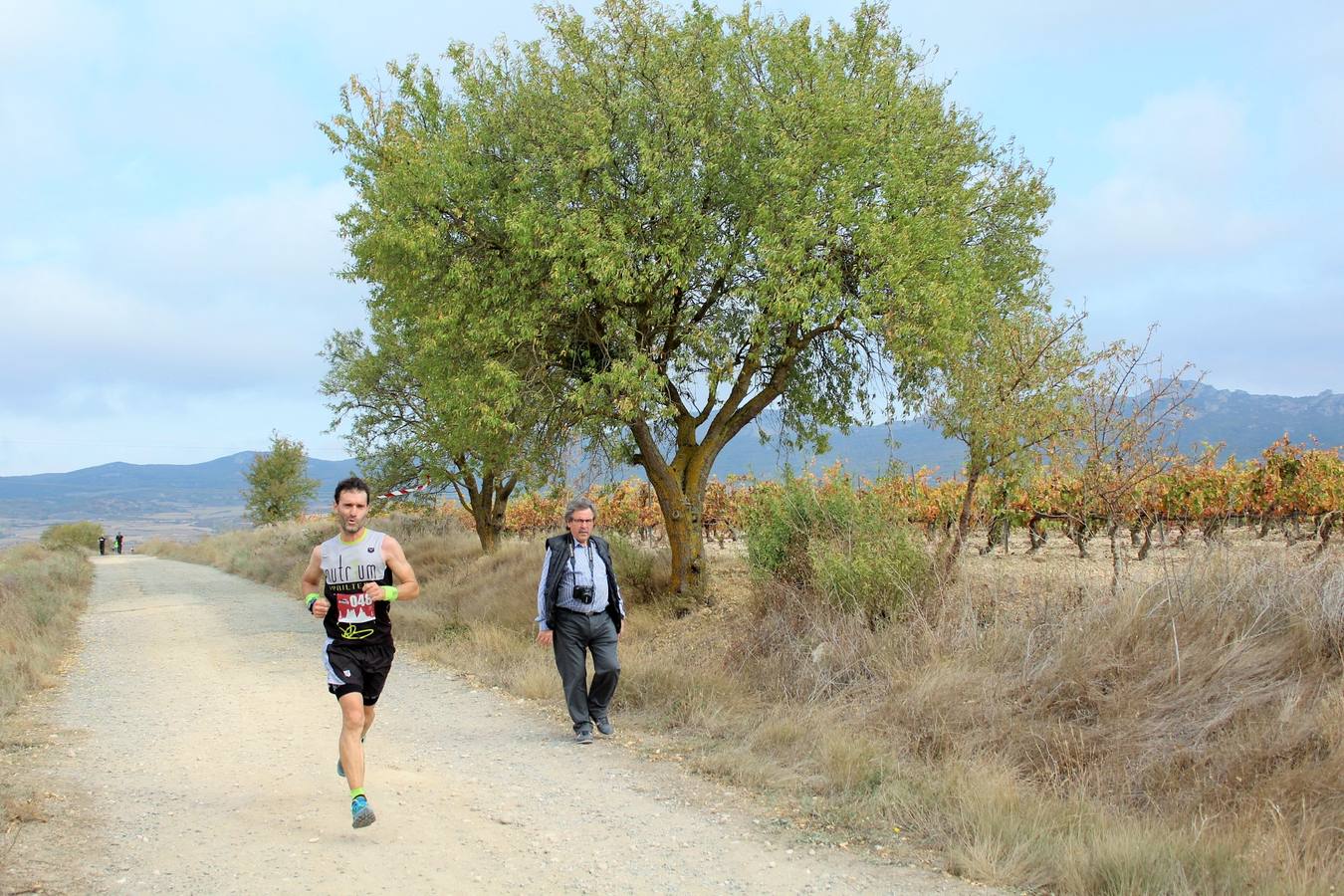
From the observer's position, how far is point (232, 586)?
27547 mm

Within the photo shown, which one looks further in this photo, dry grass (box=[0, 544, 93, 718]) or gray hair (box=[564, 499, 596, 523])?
dry grass (box=[0, 544, 93, 718])

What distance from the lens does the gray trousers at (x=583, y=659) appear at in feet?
26.8

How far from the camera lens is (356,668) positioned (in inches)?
231

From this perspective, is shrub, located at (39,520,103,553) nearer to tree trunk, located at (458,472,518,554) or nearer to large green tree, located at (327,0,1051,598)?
tree trunk, located at (458,472,518,554)

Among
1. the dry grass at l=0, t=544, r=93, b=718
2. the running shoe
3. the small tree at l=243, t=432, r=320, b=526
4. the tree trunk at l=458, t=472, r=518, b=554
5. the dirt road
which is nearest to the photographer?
the dirt road

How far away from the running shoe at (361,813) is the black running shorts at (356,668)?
1.99ft

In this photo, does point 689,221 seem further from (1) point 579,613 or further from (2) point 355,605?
(2) point 355,605

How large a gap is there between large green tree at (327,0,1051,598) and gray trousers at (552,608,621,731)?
4611 millimetres

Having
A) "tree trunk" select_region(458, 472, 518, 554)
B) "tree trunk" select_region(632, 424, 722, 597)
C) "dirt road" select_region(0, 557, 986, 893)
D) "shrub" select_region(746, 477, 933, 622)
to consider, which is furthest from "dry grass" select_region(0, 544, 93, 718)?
"tree trunk" select_region(458, 472, 518, 554)

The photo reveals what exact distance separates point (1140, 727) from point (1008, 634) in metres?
1.70

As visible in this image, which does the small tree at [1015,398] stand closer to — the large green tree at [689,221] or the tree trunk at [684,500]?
the large green tree at [689,221]

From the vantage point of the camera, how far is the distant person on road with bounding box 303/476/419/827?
19.0 feet

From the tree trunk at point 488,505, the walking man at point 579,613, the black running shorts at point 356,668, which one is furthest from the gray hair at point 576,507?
the tree trunk at point 488,505

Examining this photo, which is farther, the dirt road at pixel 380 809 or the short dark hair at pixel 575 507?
the short dark hair at pixel 575 507
